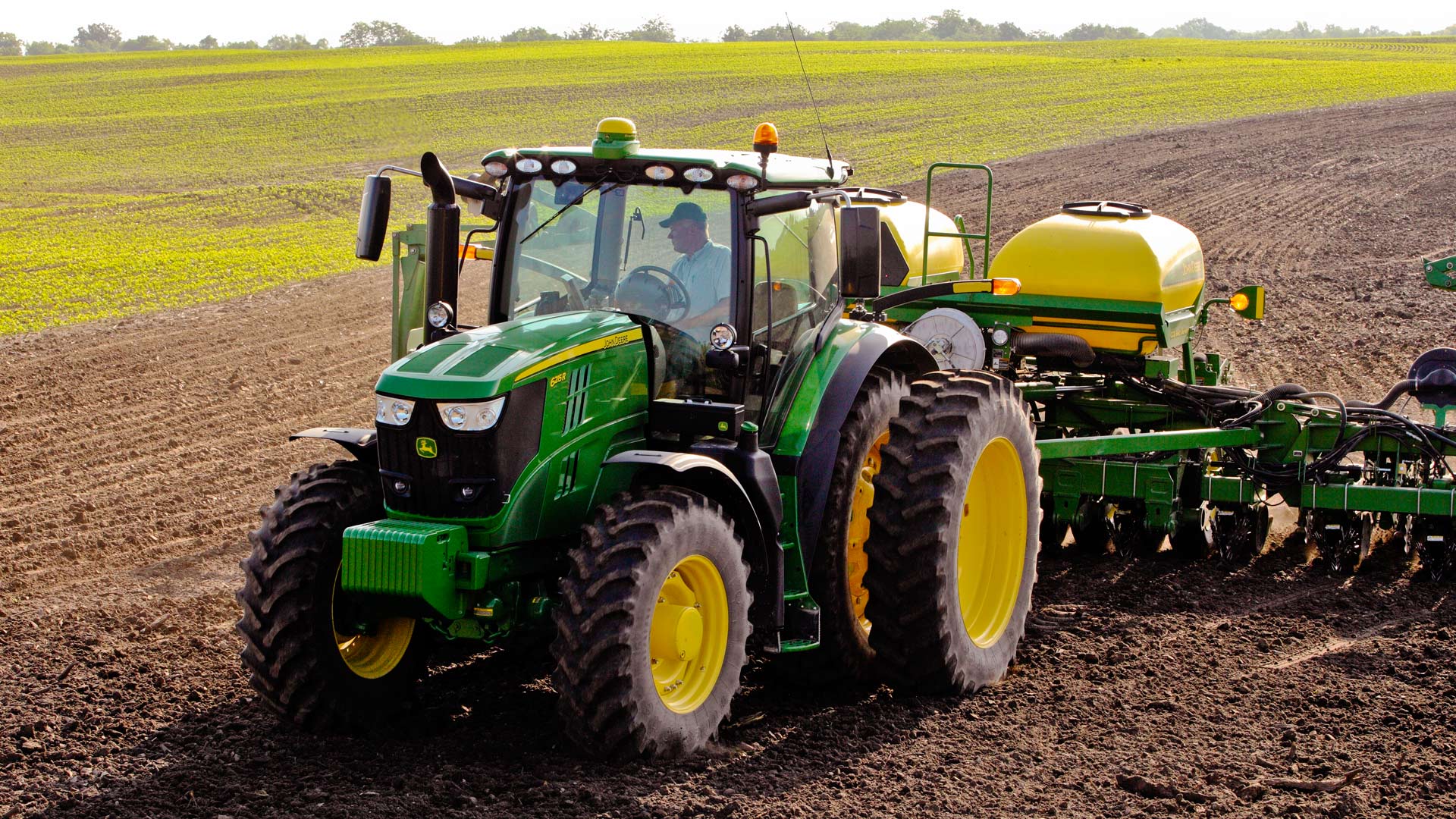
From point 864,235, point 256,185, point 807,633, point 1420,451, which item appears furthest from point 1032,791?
point 256,185

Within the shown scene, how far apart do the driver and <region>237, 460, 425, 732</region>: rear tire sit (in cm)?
132

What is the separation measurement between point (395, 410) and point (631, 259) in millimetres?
1154

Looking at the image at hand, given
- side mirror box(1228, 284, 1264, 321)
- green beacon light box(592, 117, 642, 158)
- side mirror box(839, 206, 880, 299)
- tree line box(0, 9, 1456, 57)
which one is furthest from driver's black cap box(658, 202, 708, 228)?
tree line box(0, 9, 1456, 57)

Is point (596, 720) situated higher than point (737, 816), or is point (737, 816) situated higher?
point (596, 720)

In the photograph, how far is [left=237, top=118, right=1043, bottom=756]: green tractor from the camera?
16.3 feet

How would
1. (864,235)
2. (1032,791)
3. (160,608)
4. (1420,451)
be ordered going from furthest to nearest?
(1420,451) → (160,608) → (864,235) → (1032,791)

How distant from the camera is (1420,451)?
8297 millimetres

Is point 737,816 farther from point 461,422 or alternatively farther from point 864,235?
point 864,235

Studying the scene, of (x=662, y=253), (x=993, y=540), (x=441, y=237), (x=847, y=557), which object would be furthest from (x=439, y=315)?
(x=993, y=540)

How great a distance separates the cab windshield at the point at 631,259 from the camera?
568 cm

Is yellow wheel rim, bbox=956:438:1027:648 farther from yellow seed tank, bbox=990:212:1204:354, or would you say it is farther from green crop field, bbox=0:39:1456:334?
green crop field, bbox=0:39:1456:334

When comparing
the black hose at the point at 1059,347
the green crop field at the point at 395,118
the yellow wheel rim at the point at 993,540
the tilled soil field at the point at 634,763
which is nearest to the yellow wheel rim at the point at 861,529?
the tilled soil field at the point at 634,763

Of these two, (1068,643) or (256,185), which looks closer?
(1068,643)

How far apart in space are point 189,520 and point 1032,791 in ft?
19.1
